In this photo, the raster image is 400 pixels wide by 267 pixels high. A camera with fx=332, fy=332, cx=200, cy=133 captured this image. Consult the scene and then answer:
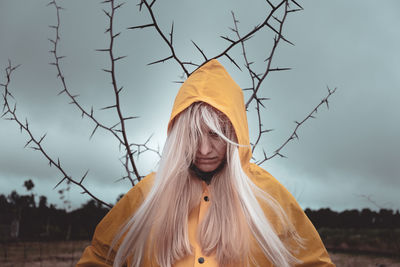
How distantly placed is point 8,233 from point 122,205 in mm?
2894

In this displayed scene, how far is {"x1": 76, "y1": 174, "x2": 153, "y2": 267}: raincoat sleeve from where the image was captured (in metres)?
1.70

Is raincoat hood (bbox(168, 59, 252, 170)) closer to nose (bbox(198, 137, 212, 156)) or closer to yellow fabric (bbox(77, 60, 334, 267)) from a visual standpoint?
yellow fabric (bbox(77, 60, 334, 267))

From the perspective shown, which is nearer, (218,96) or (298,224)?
(218,96)

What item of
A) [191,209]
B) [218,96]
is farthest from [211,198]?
Answer: [218,96]

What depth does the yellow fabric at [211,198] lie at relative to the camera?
1.62 metres

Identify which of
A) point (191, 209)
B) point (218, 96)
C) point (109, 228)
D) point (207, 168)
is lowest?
point (109, 228)

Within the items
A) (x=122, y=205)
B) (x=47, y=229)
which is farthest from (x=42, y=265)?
(x=122, y=205)

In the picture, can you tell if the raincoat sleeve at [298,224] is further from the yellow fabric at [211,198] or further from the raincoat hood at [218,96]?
the raincoat hood at [218,96]

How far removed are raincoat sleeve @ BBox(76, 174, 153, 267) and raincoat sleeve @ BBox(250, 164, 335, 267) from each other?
0.65m

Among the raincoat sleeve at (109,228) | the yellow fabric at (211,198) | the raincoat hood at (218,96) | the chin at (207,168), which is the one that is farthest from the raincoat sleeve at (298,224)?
the raincoat sleeve at (109,228)

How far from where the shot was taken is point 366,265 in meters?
3.46

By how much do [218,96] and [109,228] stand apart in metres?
0.90

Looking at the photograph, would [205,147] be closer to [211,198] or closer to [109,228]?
[211,198]

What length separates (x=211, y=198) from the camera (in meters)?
1.67
